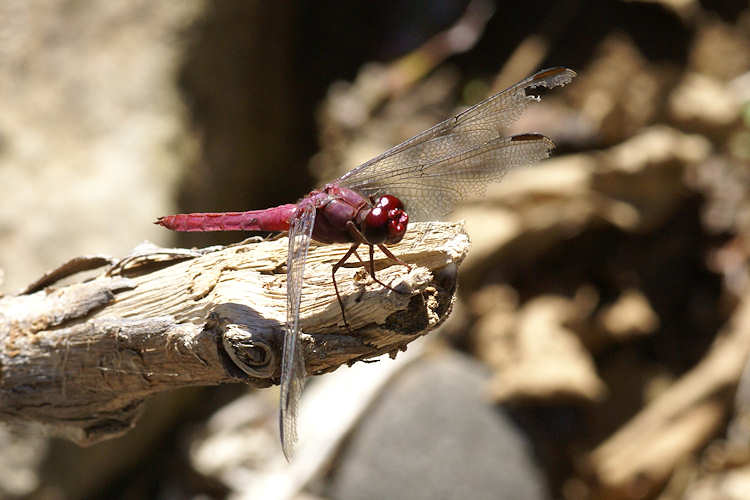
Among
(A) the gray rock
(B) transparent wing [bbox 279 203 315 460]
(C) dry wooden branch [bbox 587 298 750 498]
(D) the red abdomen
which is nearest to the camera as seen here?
(B) transparent wing [bbox 279 203 315 460]

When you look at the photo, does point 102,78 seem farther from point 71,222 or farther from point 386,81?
point 386,81

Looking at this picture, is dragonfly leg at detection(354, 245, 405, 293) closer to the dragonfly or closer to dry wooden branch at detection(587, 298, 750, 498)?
the dragonfly

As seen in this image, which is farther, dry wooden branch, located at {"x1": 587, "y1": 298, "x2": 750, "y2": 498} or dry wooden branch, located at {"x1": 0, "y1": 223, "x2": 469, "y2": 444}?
dry wooden branch, located at {"x1": 587, "y1": 298, "x2": 750, "y2": 498}

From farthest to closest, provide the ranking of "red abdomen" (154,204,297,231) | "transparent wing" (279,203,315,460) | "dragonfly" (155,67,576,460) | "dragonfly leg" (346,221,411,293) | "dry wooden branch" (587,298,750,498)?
"dry wooden branch" (587,298,750,498) → "red abdomen" (154,204,297,231) → "dragonfly" (155,67,576,460) → "dragonfly leg" (346,221,411,293) → "transparent wing" (279,203,315,460)

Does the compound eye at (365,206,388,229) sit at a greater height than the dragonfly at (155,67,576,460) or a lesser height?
lesser

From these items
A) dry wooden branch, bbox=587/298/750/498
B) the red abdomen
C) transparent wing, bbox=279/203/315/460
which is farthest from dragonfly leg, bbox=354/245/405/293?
dry wooden branch, bbox=587/298/750/498

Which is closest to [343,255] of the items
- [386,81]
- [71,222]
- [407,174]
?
[407,174]
